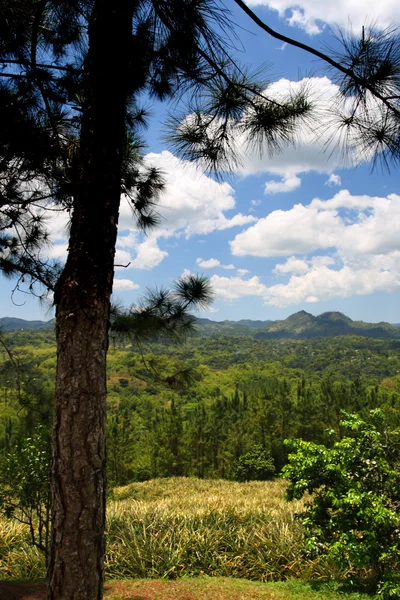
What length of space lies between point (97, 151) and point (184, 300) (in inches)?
70.0

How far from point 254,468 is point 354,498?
81.3 feet

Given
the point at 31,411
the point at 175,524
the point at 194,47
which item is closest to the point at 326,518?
the point at 175,524

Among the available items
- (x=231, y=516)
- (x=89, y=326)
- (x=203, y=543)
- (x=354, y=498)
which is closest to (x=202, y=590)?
(x=203, y=543)

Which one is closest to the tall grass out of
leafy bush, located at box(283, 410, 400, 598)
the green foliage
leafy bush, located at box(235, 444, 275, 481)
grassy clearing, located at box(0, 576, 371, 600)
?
grassy clearing, located at box(0, 576, 371, 600)

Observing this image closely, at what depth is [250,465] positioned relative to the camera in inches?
1052

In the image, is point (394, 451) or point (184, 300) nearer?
point (184, 300)

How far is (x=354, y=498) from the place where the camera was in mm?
3908

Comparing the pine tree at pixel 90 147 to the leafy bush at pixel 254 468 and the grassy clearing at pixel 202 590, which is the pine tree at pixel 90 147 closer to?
the grassy clearing at pixel 202 590

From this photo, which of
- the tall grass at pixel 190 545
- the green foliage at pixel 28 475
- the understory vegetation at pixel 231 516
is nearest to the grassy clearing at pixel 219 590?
the understory vegetation at pixel 231 516

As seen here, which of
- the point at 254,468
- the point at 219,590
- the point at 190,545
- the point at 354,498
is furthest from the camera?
the point at 254,468

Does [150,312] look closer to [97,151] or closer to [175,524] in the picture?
[97,151]

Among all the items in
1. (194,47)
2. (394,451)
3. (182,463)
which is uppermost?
(194,47)

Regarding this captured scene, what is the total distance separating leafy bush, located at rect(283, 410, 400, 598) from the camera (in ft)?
12.9

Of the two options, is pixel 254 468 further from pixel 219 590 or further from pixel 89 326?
pixel 89 326
